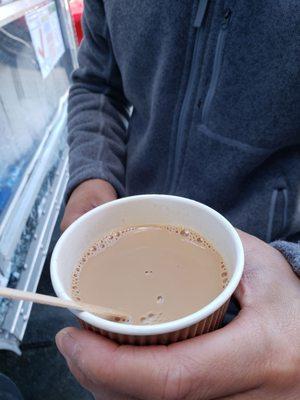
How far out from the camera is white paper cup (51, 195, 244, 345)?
311mm

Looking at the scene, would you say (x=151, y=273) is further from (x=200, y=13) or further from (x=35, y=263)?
(x=35, y=263)

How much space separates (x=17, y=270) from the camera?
3.61 feet

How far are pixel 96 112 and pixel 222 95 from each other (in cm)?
30

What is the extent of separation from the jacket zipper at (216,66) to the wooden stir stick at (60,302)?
1.18 feet

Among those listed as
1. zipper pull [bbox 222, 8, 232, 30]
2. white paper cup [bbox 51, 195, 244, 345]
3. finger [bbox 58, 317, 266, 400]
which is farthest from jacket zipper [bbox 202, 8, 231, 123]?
finger [bbox 58, 317, 266, 400]

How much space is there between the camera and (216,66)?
1.79ft

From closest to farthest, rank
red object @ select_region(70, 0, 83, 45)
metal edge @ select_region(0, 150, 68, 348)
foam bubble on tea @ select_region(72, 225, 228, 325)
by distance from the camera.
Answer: foam bubble on tea @ select_region(72, 225, 228, 325) < metal edge @ select_region(0, 150, 68, 348) < red object @ select_region(70, 0, 83, 45)

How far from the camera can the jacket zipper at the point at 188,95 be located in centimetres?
53

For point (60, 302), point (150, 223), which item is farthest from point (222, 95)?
point (60, 302)

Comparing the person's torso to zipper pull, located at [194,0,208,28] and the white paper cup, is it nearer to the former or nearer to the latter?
zipper pull, located at [194,0,208,28]

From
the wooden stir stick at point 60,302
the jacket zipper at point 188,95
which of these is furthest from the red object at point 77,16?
the wooden stir stick at point 60,302

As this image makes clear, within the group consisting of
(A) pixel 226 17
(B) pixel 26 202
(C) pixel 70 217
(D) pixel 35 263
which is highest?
(A) pixel 226 17

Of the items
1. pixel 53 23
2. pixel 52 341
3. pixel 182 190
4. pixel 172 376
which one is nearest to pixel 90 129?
pixel 182 190

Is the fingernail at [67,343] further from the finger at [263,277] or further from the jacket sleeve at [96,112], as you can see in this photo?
the jacket sleeve at [96,112]
